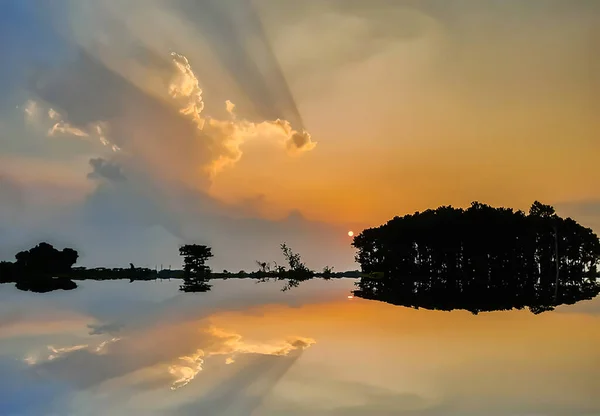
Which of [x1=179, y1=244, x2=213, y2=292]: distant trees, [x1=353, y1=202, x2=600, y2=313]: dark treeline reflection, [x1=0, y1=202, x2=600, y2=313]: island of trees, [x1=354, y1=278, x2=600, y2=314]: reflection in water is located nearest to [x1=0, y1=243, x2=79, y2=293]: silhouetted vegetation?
[x1=0, y1=202, x2=600, y2=313]: island of trees

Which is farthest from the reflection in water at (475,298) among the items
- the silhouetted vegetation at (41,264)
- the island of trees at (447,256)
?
the silhouetted vegetation at (41,264)

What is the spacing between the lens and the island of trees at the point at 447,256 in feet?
177

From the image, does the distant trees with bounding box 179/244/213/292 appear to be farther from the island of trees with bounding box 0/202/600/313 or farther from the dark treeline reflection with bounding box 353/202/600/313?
the dark treeline reflection with bounding box 353/202/600/313

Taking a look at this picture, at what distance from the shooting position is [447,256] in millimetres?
58906

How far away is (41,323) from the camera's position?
1691cm

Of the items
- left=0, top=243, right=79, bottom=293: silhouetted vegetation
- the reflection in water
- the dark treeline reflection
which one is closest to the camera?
the reflection in water

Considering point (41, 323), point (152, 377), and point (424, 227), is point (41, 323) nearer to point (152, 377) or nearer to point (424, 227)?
point (152, 377)

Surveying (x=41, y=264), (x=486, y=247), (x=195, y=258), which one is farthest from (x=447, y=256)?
(x=41, y=264)

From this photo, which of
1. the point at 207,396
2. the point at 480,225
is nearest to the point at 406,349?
the point at 207,396

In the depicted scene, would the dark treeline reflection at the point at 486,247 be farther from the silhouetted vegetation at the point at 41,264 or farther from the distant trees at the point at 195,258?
the silhouetted vegetation at the point at 41,264

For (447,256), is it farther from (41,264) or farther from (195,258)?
(41,264)

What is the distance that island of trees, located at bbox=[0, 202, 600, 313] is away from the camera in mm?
54094

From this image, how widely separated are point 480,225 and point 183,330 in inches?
1771

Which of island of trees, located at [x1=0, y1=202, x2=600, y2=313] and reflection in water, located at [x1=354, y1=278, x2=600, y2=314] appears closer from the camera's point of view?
reflection in water, located at [x1=354, y1=278, x2=600, y2=314]
